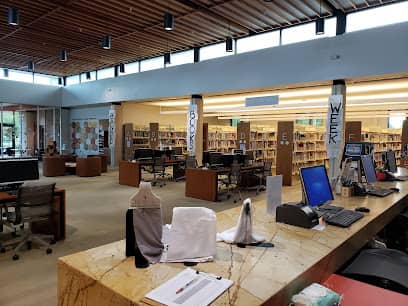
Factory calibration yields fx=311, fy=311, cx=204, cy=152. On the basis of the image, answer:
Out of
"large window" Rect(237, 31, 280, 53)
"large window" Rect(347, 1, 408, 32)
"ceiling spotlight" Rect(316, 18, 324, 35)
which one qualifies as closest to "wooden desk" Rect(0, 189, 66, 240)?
"ceiling spotlight" Rect(316, 18, 324, 35)

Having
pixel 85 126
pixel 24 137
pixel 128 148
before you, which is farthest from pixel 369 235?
pixel 24 137

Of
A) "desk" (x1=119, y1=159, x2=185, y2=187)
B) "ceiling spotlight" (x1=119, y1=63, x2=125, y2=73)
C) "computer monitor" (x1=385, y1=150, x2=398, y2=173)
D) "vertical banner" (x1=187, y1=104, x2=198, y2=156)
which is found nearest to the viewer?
"computer monitor" (x1=385, y1=150, x2=398, y2=173)

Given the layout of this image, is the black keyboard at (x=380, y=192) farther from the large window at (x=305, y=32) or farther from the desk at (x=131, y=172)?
the desk at (x=131, y=172)

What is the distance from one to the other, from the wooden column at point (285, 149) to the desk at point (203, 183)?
2702 mm

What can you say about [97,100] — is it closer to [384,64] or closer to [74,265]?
[384,64]

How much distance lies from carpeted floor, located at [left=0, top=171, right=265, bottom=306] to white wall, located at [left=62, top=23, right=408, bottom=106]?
334 centimetres

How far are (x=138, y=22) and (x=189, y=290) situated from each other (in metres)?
8.44

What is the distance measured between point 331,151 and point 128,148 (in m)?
8.81

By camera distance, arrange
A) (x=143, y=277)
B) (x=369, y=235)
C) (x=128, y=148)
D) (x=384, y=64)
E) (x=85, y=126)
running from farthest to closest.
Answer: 1. (x=85, y=126)
2. (x=128, y=148)
3. (x=384, y=64)
4. (x=369, y=235)
5. (x=143, y=277)

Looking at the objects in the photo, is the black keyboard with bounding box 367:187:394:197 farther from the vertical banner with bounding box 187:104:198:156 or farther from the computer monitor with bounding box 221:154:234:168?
the vertical banner with bounding box 187:104:198:156

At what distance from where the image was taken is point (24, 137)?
16.4 meters

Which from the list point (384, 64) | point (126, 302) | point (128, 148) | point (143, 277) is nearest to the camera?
point (126, 302)

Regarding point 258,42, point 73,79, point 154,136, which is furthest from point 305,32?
point 73,79

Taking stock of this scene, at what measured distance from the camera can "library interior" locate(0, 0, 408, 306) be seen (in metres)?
1.52
